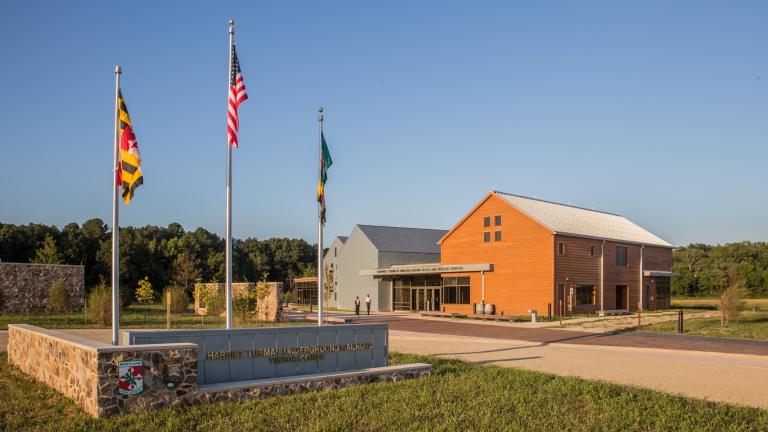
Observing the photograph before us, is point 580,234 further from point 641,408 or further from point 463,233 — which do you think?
point 641,408

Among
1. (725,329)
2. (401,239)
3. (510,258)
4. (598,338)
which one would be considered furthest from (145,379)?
(401,239)

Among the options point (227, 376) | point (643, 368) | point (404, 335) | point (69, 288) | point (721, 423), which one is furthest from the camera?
point (69, 288)

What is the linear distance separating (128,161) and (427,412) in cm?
792

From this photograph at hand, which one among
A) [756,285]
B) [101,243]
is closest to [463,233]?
[101,243]

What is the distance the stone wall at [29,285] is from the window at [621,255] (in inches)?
→ 1400

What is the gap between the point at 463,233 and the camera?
44.4 metres

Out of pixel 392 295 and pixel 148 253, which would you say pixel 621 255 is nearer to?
pixel 392 295

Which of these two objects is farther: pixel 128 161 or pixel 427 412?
pixel 128 161

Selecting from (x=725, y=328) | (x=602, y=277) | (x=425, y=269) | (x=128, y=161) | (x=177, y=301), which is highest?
(x=128, y=161)

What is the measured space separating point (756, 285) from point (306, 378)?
253 ft

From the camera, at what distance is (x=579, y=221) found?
44812mm

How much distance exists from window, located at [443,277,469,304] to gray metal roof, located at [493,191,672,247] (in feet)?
21.3

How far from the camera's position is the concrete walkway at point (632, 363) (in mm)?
13258

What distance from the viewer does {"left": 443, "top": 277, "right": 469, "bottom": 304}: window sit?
140 feet
